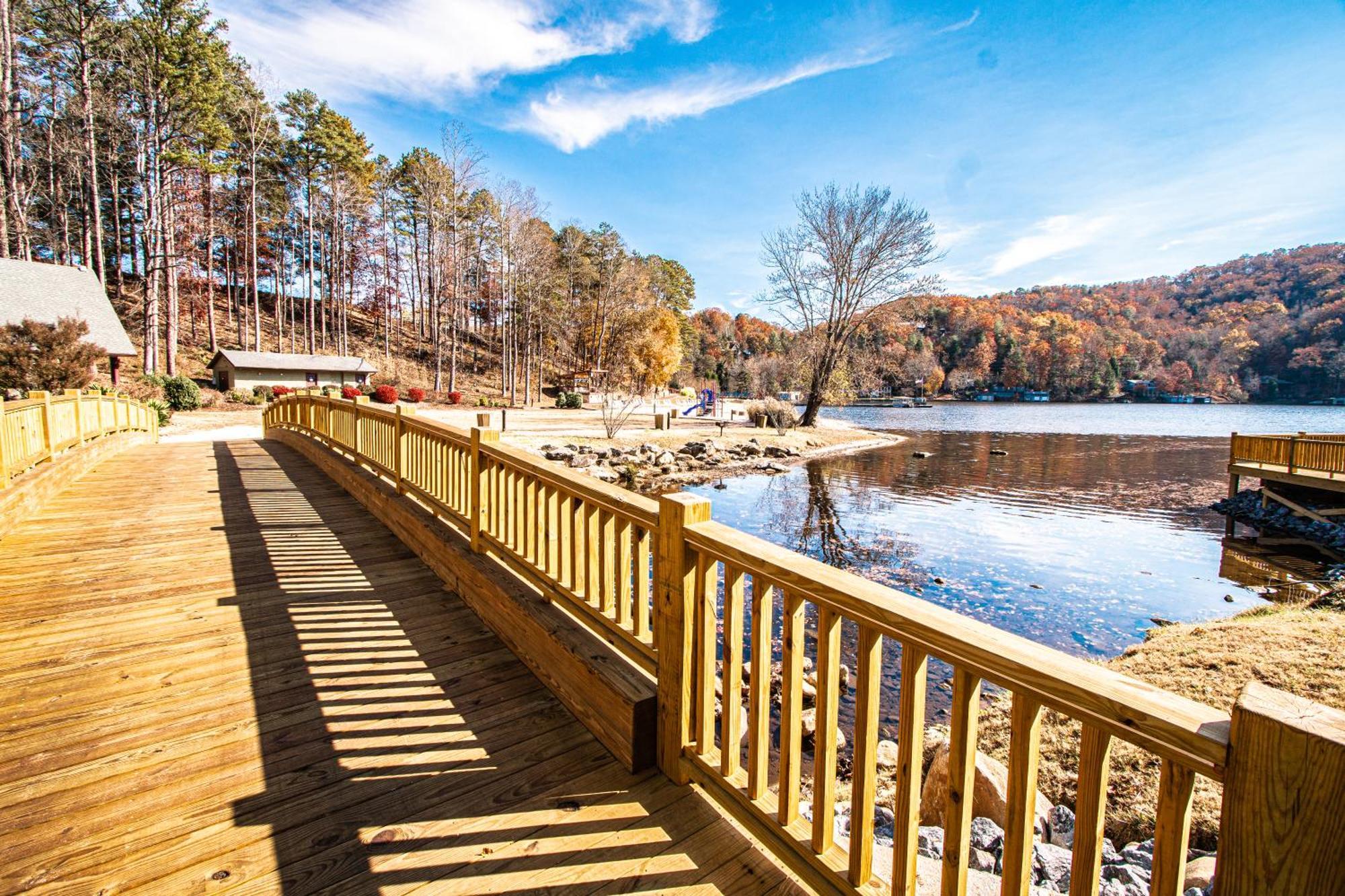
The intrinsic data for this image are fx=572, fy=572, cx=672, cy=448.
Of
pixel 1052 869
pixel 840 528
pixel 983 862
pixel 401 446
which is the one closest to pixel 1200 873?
pixel 1052 869

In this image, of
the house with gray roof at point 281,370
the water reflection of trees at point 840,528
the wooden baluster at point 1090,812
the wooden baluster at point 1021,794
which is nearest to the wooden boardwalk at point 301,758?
the wooden baluster at point 1021,794

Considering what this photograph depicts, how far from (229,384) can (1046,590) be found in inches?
1471

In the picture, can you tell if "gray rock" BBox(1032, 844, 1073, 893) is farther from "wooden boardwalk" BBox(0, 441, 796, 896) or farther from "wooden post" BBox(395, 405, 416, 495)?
"wooden post" BBox(395, 405, 416, 495)

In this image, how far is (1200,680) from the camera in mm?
4711

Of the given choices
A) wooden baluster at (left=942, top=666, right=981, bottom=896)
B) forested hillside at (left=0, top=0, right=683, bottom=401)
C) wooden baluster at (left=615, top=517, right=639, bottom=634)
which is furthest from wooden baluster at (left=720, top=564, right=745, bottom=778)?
forested hillside at (left=0, top=0, right=683, bottom=401)

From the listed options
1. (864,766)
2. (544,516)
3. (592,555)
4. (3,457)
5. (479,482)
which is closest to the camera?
(864,766)

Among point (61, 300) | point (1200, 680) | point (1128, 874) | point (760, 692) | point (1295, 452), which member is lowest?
point (1200, 680)

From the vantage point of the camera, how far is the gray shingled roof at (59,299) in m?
20.3

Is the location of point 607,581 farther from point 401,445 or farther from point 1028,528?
point 1028,528

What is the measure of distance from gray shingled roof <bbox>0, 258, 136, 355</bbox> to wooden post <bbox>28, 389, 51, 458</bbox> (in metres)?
18.3

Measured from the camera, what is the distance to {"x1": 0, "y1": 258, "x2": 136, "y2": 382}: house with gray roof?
20344 millimetres

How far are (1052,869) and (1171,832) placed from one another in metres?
2.21

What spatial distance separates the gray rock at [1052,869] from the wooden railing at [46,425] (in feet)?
27.7

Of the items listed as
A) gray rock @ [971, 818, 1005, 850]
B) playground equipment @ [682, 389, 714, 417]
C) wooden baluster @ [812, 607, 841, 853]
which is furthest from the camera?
playground equipment @ [682, 389, 714, 417]
